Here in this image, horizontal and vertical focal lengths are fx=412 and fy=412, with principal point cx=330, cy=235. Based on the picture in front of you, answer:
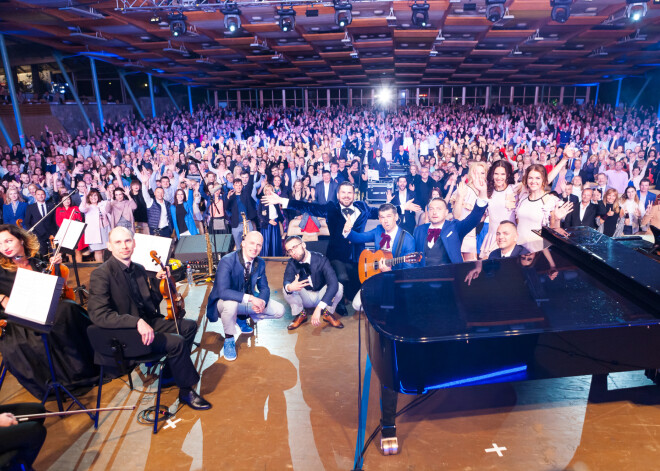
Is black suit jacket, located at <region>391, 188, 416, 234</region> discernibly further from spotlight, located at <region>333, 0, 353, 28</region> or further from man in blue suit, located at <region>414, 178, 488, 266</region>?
spotlight, located at <region>333, 0, 353, 28</region>

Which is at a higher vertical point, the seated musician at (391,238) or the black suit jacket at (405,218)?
the seated musician at (391,238)

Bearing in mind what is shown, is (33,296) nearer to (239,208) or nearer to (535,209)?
(239,208)

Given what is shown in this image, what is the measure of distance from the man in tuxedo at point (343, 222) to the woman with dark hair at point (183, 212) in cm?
246

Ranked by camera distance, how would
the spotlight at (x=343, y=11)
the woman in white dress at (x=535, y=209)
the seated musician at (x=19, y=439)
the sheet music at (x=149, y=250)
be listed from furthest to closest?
the spotlight at (x=343, y=11)
the woman in white dress at (x=535, y=209)
the sheet music at (x=149, y=250)
the seated musician at (x=19, y=439)

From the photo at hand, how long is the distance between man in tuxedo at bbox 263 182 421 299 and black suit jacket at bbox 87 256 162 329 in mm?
1603

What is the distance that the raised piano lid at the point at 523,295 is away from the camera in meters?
2.38

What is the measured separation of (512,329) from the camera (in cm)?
232

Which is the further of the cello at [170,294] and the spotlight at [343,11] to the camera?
the spotlight at [343,11]

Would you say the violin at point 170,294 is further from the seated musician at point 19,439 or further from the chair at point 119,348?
the seated musician at point 19,439

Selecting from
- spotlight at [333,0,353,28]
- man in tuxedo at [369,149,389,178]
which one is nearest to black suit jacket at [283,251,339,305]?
spotlight at [333,0,353,28]

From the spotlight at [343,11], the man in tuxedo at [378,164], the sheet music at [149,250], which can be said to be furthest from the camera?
the man in tuxedo at [378,164]

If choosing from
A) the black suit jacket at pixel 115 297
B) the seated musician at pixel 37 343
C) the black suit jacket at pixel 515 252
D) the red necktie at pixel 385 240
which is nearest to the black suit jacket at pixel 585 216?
the black suit jacket at pixel 515 252

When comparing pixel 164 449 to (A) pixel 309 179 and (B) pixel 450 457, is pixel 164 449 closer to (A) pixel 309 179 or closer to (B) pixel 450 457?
(B) pixel 450 457

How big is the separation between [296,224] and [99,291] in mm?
5303
